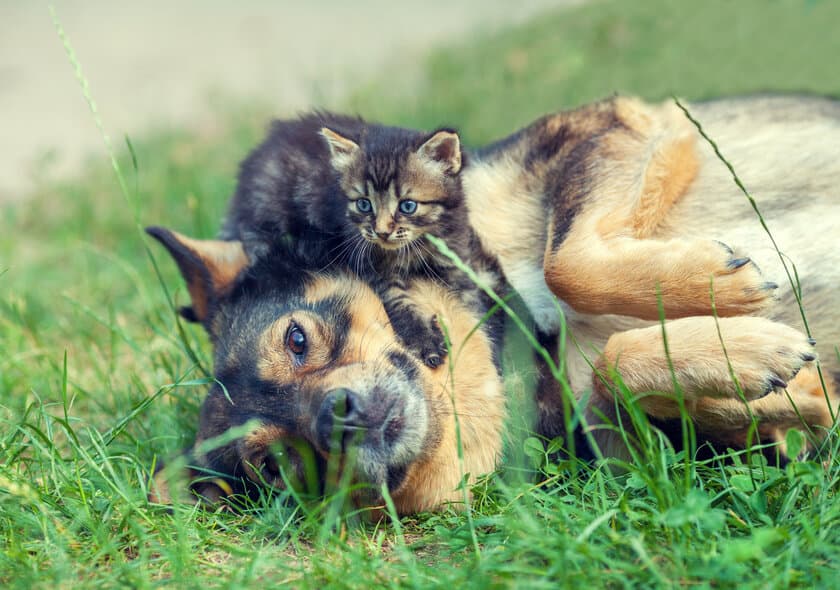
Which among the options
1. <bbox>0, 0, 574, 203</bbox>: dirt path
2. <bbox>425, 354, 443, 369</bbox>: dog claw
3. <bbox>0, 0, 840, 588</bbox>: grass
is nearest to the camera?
<bbox>0, 0, 840, 588</bbox>: grass

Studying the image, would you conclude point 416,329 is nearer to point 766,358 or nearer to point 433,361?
point 433,361

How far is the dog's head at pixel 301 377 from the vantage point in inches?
125

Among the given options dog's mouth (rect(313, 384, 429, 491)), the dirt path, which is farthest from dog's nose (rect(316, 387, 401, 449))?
the dirt path

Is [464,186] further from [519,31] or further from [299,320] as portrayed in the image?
[519,31]

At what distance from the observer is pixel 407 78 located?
9.61 m

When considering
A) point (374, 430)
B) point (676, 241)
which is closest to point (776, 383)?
point (676, 241)

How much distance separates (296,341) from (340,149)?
3.06 feet

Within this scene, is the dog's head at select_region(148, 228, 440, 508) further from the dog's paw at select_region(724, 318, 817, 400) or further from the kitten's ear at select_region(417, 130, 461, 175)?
the dog's paw at select_region(724, 318, 817, 400)

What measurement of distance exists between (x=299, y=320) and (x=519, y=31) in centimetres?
810

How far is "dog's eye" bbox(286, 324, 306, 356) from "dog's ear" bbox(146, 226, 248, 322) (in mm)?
518

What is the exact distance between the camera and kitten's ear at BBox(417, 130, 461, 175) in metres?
3.65

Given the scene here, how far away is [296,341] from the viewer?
351 cm

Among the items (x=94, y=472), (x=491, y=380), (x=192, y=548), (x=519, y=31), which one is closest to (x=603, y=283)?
(x=491, y=380)

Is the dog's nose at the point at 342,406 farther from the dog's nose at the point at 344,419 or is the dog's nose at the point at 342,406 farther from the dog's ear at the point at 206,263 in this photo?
the dog's ear at the point at 206,263
